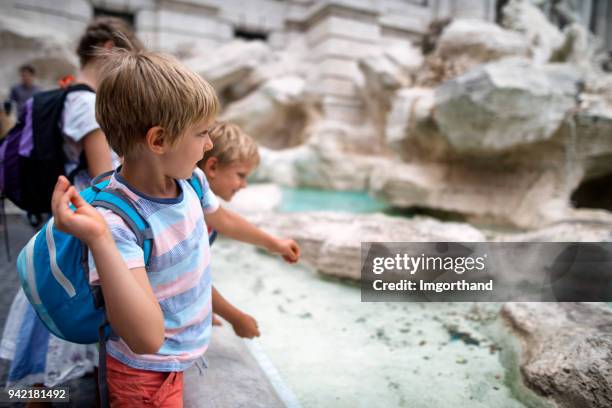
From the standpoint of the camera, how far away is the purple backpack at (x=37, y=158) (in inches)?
47.0

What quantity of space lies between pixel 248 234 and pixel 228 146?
1.03 feet

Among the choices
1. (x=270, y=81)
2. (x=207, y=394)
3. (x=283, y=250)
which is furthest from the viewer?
(x=270, y=81)

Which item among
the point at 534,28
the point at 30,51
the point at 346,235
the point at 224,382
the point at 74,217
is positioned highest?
the point at 534,28

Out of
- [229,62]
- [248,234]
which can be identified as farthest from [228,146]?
[229,62]

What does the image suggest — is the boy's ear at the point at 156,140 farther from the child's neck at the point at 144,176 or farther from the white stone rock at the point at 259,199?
the white stone rock at the point at 259,199

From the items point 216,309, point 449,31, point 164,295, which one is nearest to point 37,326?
point 216,309

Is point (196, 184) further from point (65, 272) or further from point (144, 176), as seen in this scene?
point (65, 272)

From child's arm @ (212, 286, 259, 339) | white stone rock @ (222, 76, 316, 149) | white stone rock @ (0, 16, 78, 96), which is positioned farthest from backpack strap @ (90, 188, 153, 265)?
white stone rock @ (222, 76, 316, 149)

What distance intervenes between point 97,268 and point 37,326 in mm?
771

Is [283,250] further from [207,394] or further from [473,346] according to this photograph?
[473,346]

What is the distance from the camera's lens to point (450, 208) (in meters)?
5.42
